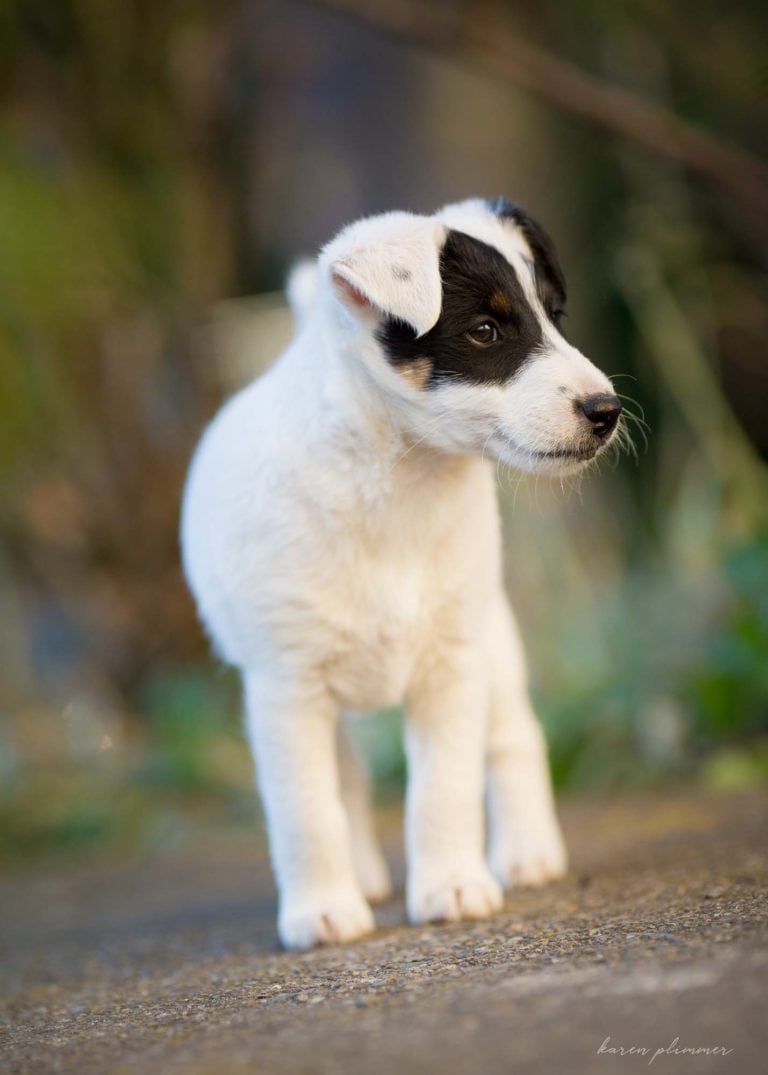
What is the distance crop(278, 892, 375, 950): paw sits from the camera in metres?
3.38

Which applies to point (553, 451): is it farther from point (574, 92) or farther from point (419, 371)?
point (574, 92)

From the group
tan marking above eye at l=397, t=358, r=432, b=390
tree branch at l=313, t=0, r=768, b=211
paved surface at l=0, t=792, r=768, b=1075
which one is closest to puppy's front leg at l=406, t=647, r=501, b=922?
paved surface at l=0, t=792, r=768, b=1075

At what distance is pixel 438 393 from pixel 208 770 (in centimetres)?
401

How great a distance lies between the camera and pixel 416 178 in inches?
391

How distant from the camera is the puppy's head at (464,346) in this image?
10.5 ft

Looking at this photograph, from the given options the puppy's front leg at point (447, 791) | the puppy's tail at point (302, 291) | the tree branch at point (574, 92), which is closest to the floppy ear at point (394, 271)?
the puppy's tail at point (302, 291)

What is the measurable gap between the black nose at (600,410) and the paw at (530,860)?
1359mm

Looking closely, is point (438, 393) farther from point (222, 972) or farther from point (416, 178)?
point (416, 178)

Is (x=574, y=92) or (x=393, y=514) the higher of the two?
(x=574, y=92)

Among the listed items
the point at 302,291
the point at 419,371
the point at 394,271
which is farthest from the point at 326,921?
the point at 302,291

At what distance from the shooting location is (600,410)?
317 cm

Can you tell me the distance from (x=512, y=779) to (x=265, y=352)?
16.6 ft

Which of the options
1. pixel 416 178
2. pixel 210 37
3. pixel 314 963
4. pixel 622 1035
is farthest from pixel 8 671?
pixel 622 1035

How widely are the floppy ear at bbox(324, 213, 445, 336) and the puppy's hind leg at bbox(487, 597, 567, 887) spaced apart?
1.16 metres
